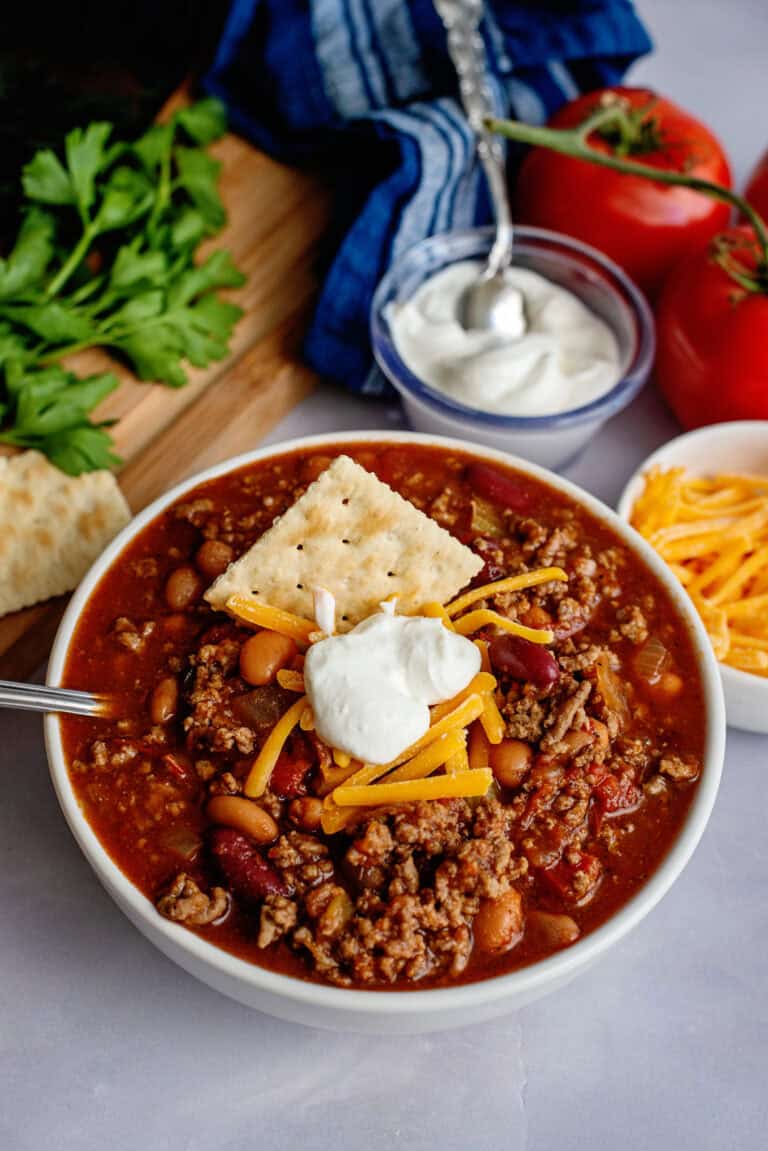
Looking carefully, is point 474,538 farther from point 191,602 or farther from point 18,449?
point 18,449

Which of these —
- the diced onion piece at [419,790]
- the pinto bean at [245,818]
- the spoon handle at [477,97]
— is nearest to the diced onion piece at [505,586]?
the diced onion piece at [419,790]

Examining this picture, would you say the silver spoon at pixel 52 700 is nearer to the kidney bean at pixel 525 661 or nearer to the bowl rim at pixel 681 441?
the kidney bean at pixel 525 661

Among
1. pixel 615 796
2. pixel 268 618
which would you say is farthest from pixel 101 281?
pixel 615 796

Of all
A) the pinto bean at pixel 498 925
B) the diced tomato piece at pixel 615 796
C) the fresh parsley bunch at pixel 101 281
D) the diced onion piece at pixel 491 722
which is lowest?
the diced tomato piece at pixel 615 796

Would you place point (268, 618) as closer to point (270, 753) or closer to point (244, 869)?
point (270, 753)

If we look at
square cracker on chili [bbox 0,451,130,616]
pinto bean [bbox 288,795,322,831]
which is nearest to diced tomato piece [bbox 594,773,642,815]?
pinto bean [bbox 288,795,322,831]

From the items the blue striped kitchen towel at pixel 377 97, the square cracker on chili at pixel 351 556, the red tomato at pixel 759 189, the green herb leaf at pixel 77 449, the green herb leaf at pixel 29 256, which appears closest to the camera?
the square cracker on chili at pixel 351 556

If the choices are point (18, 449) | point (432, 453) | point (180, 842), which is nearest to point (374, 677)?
point (180, 842)
